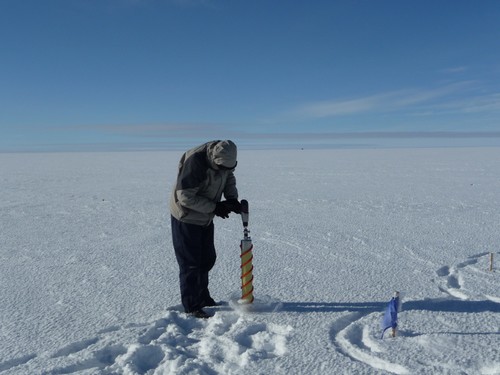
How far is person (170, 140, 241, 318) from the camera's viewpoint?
3.26 meters

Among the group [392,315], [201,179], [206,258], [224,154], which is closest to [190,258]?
[206,258]

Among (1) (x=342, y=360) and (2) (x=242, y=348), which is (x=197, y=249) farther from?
(1) (x=342, y=360)

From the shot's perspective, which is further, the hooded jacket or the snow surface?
the hooded jacket

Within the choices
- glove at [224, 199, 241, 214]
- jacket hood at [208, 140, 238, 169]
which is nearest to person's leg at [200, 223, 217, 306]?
glove at [224, 199, 241, 214]

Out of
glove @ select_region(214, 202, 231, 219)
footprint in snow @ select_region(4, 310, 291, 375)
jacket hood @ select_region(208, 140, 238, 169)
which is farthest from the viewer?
glove @ select_region(214, 202, 231, 219)

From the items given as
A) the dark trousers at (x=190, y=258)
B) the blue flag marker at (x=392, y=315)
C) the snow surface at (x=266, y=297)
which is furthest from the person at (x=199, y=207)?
the blue flag marker at (x=392, y=315)

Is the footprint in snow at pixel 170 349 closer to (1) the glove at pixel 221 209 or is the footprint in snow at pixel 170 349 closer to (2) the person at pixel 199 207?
(2) the person at pixel 199 207

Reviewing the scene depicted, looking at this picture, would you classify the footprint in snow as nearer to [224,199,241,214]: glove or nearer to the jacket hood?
[224,199,241,214]: glove

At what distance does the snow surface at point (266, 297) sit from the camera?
2.78m

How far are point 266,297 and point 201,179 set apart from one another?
1390 millimetres

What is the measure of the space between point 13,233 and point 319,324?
18.8 feet

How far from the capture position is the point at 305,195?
11477 mm

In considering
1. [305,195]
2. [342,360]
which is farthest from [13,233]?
[305,195]

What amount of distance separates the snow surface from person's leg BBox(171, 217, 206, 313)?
17 cm
